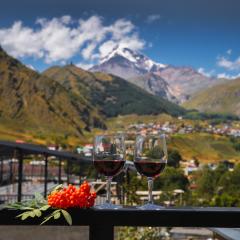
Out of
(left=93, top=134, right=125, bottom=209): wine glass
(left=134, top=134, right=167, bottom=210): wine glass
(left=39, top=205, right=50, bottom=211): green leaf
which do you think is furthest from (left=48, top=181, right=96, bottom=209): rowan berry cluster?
(left=134, top=134, right=167, bottom=210): wine glass

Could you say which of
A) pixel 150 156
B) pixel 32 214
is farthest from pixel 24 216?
pixel 150 156

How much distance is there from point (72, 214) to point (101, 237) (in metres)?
0.14

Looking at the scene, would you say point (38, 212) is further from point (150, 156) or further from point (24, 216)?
point (150, 156)

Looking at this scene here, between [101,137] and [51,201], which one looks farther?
[101,137]

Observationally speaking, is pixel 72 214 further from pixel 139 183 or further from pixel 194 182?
pixel 194 182

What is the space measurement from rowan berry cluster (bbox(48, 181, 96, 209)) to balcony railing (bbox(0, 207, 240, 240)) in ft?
0.09

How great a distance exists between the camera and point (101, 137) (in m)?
2.01

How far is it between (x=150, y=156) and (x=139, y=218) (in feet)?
0.82

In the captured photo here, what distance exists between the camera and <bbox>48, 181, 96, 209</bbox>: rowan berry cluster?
1.86m

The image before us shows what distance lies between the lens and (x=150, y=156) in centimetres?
199

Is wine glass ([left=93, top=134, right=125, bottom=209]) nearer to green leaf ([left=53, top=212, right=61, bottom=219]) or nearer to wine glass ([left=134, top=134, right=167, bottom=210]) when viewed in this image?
wine glass ([left=134, top=134, right=167, bottom=210])

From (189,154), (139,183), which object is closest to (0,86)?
(189,154)

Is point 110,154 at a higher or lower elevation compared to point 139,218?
higher

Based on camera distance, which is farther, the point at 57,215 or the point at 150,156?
the point at 150,156
